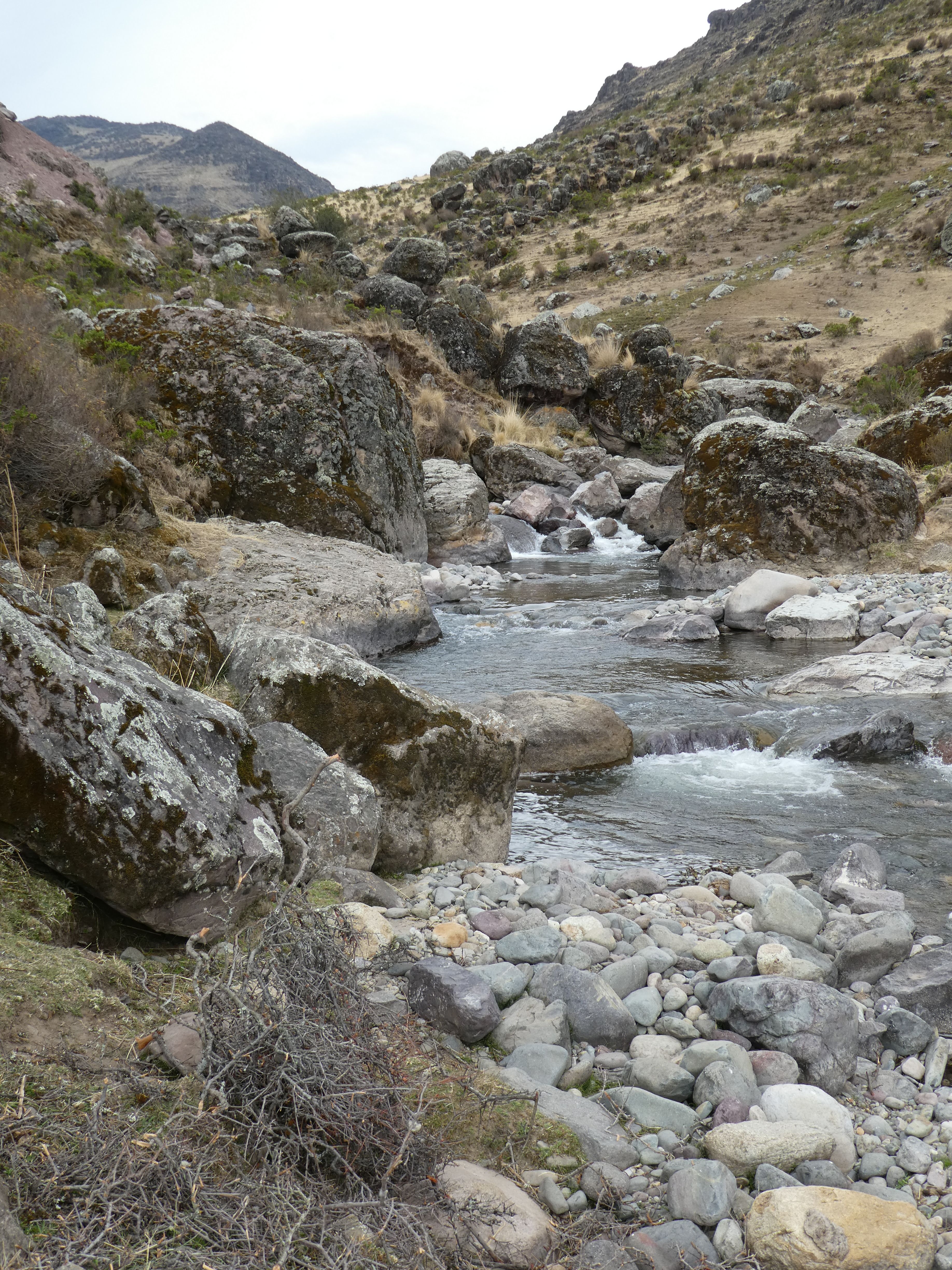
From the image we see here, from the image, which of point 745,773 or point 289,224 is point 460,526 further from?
point 289,224

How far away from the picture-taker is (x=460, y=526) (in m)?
13.6

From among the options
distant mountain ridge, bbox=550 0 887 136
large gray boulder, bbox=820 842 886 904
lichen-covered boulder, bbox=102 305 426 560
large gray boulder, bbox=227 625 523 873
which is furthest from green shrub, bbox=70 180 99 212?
distant mountain ridge, bbox=550 0 887 136

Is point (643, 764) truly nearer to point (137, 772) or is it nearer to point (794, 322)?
point (137, 772)

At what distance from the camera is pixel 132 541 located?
758 cm

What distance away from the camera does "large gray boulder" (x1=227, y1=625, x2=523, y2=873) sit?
4219 mm

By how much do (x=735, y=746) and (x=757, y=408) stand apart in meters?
15.3

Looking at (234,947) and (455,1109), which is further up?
(234,947)

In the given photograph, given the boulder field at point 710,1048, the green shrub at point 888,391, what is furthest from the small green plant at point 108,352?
the green shrub at point 888,391

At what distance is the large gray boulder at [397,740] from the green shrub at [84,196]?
20.3 m

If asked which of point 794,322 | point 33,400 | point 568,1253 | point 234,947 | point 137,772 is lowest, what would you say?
point 568,1253

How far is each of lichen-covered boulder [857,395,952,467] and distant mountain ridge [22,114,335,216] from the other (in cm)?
7285

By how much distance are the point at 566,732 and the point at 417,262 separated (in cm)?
2123

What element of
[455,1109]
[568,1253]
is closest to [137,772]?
[455,1109]

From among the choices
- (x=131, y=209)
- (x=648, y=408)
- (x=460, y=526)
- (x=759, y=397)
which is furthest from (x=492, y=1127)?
(x=131, y=209)
